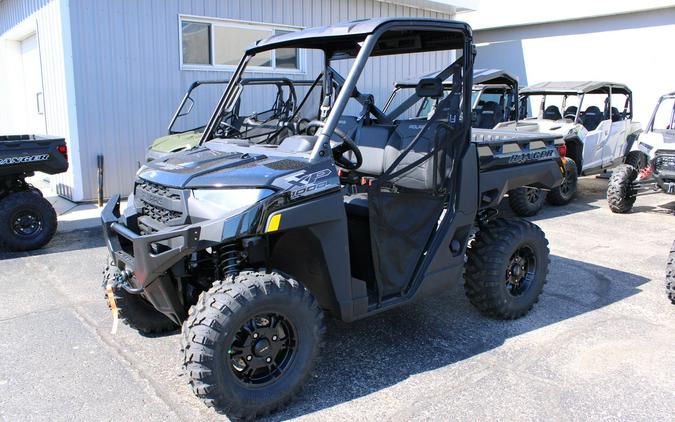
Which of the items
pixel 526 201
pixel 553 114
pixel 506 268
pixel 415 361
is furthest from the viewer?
pixel 553 114

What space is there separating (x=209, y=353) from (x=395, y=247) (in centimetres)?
143

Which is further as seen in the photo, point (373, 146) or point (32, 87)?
point (32, 87)

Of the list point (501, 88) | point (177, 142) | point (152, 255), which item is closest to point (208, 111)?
point (177, 142)

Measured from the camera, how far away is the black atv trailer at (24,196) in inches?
241

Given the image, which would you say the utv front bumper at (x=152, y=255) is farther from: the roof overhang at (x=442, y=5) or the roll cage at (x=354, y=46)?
the roof overhang at (x=442, y=5)

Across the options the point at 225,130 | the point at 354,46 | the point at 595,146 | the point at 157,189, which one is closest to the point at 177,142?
the point at 225,130

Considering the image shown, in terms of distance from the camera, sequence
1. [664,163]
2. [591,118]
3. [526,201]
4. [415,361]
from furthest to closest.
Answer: [591,118], [526,201], [664,163], [415,361]

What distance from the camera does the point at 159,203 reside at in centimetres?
315

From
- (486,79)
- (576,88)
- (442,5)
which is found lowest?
(576,88)

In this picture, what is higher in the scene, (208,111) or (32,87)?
(32,87)

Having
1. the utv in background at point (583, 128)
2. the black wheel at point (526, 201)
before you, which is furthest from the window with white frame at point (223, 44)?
the black wheel at point (526, 201)

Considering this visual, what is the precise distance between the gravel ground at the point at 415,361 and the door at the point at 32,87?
5.70m

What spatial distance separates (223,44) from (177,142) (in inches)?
123

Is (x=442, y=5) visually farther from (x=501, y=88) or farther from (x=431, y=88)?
(x=431, y=88)
